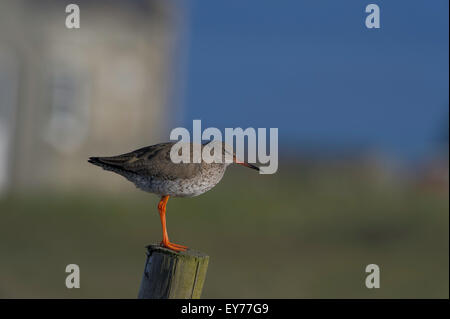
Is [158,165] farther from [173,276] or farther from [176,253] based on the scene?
[173,276]

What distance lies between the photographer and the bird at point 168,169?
6.24 meters

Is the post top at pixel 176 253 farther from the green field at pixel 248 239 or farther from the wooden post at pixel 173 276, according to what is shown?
the green field at pixel 248 239

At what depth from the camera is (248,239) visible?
78.1ft

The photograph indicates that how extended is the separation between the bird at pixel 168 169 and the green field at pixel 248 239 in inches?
408

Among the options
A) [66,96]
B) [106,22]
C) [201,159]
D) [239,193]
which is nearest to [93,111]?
[66,96]

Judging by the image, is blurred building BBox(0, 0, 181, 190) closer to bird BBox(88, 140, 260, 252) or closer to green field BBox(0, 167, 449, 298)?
green field BBox(0, 167, 449, 298)

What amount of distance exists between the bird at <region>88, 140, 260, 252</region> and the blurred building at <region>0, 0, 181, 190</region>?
21.0m

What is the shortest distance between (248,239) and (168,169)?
58.3 ft

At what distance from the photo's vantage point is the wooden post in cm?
561

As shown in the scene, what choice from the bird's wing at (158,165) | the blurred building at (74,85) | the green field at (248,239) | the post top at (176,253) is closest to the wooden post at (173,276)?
the post top at (176,253)

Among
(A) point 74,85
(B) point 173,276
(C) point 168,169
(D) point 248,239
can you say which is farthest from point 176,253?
(A) point 74,85

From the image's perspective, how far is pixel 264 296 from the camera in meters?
17.2

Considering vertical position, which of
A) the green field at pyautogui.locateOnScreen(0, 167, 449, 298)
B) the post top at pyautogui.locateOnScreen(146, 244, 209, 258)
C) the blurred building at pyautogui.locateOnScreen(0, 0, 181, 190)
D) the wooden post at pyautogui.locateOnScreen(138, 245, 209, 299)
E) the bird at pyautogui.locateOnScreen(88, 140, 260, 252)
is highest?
the blurred building at pyautogui.locateOnScreen(0, 0, 181, 190)

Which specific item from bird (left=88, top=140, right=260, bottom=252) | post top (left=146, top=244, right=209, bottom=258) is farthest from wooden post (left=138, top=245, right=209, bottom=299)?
bird (left=88, top=140, right=260, bottom=252)
